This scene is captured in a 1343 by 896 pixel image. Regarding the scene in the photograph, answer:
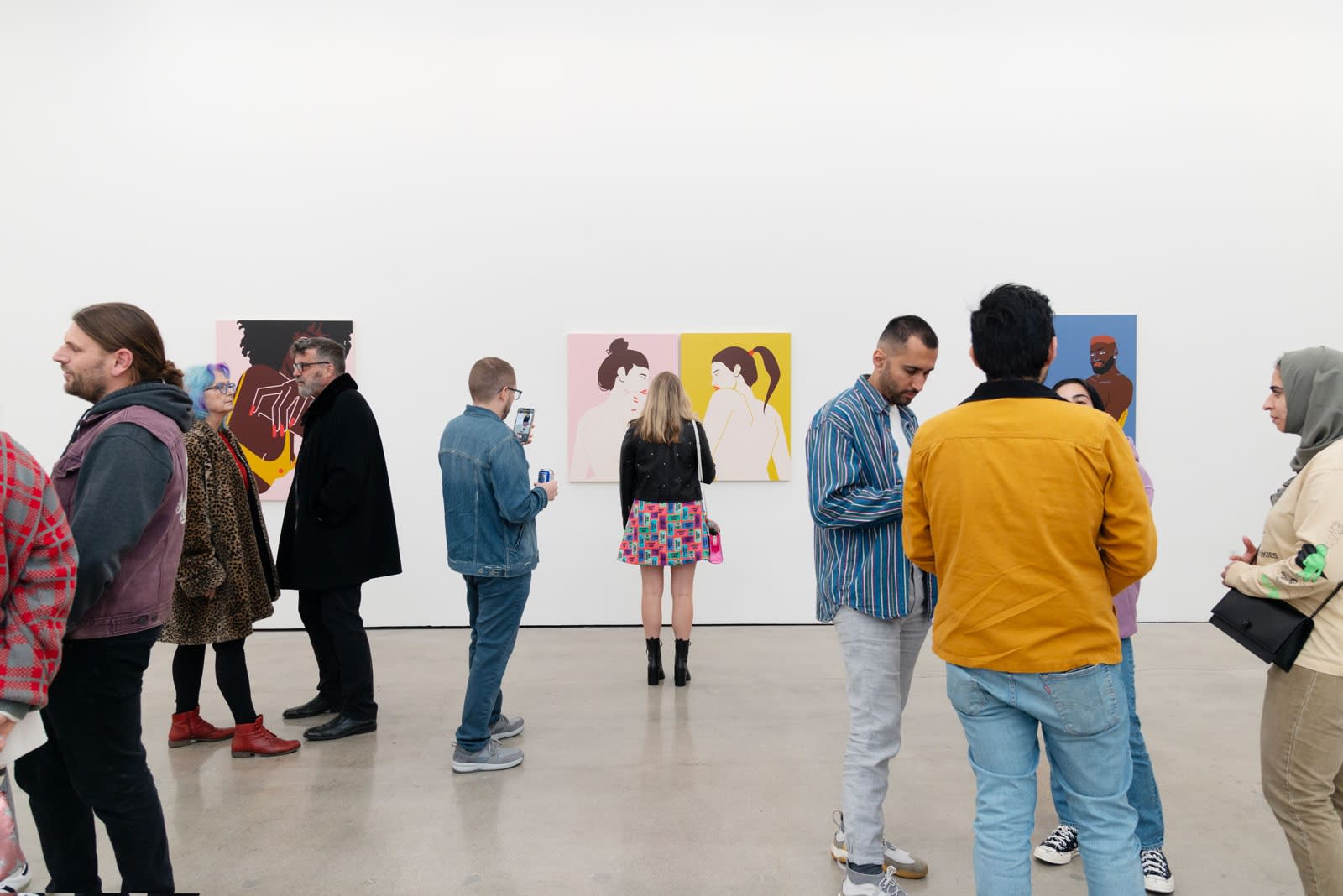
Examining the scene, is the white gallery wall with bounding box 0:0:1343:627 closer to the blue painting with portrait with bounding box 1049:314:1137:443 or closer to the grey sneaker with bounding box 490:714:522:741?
the blue painting with portrait with bounding box 1049:314:1137:443

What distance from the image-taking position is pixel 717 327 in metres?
6.07

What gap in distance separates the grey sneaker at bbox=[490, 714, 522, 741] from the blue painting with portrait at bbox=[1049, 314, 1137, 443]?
4385 millimetres

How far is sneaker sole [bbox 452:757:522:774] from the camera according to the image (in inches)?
141

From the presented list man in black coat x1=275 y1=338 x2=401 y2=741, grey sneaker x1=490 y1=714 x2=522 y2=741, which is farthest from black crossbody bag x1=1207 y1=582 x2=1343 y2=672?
man in black coat x1=275 y1=338 x2=401 y2=741

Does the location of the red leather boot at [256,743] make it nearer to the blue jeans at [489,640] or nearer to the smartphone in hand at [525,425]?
the blue jeans at [489,640]

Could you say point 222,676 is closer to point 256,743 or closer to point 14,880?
point 256,743

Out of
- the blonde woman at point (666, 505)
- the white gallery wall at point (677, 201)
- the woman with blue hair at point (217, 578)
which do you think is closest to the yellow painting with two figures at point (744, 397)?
the white gallery wall at point (677, 201)

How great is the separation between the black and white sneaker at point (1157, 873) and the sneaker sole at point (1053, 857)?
23 centimetres

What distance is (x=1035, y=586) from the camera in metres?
1.92

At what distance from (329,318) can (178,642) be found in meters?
2.92

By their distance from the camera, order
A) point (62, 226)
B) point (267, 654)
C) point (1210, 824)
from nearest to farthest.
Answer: point (1210, 824), point (267, 654), point (62, 226)

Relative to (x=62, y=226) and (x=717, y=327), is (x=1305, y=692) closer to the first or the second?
(x=717, y=327)

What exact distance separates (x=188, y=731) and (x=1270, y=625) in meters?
4.18

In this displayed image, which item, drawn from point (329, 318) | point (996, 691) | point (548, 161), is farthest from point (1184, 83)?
point (329, 318)
